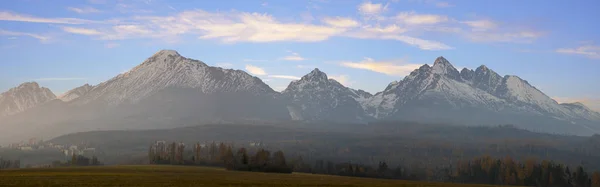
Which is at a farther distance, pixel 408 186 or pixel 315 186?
pixel 408 186

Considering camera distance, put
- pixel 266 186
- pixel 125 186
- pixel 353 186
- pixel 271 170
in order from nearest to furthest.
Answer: pixel 125 186, pixel 266 186, pixel 353 186, pixel 271 170

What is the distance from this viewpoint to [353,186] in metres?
93.4

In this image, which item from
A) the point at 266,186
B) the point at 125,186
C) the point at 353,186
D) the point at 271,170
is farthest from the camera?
the point at 271,170

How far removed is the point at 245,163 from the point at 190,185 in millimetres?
110005

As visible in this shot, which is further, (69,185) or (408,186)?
(408,186)

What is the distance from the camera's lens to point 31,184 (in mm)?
81188

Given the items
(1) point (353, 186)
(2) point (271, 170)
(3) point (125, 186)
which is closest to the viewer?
(3) point (125, 186)

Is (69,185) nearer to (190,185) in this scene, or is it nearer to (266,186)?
(190,185)

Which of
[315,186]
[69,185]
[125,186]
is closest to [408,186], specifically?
[315,186]

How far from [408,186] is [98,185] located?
4813 centimetres

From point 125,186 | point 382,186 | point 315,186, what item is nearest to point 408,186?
point 382,186

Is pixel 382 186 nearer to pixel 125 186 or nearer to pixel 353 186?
pixel 353 186

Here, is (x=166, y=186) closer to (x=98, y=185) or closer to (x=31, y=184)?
(x=98, y=185)

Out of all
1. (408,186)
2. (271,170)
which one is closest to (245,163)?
(271,170)
